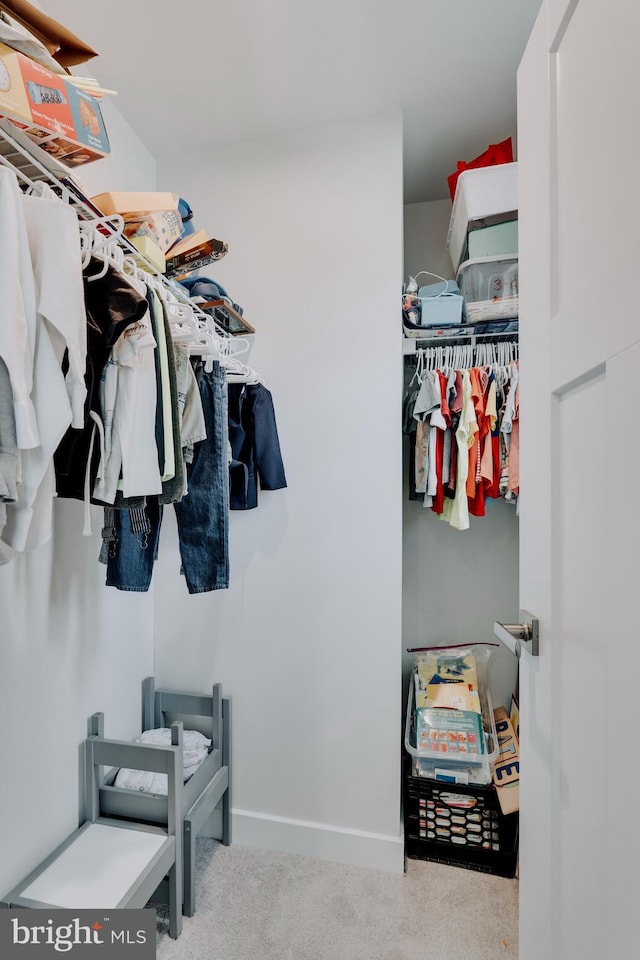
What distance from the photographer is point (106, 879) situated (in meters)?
1.27

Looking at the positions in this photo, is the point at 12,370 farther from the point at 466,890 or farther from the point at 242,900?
the point at 466,890

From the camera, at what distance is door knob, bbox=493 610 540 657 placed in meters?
0.82

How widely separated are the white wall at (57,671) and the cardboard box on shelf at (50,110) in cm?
78

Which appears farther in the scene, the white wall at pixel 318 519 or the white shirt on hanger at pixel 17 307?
the white wall at pixel 318 519

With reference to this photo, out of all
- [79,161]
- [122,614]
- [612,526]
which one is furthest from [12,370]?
[122,614]

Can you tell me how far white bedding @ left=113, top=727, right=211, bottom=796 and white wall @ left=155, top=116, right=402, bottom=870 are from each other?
0.55ft

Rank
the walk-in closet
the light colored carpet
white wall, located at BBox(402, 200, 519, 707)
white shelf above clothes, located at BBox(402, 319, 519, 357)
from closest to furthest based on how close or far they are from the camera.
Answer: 1. the walk-in closet
2. the light colored carpet
3. white shelf above clothes, located at BBox(402, 319, 519, 357)
4. white wall, located at BBox(402, 200, 519, 707)

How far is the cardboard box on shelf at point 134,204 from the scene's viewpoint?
47.3 inches

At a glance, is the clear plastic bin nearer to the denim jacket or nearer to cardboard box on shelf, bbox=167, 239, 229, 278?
the denim jacket

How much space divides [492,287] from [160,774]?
6.90 feet

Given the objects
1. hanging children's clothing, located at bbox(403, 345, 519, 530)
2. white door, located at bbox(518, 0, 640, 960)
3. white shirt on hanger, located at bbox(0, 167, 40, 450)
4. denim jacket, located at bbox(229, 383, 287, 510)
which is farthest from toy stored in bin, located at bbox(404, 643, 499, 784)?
white shirt on hanger, located at bbox(0, 167, 40, 450)

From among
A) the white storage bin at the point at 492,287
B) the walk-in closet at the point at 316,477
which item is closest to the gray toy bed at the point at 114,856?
the walk-in closet at the point at 316,477

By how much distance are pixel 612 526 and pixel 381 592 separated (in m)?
1.27

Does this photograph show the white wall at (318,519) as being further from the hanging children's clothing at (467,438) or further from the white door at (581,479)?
the white door at (581,479)
